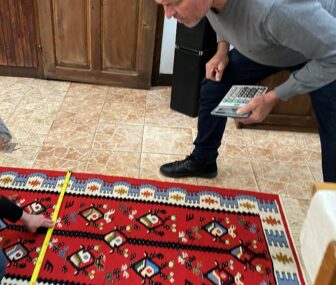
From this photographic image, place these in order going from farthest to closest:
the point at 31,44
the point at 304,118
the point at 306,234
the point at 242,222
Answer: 1. the point at 31,44
2. the point at 304,118
3. the point at 242,222
4. the point at 306,234

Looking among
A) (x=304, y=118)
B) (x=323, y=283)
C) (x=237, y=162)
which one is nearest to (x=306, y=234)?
(x=323, y=283)

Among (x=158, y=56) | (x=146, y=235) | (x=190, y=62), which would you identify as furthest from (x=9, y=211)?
(x=158, y=56)

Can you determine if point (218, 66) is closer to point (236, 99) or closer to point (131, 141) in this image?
point (236, 99)

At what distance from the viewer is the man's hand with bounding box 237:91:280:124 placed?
46.0 inches

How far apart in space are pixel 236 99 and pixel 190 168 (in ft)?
1.45

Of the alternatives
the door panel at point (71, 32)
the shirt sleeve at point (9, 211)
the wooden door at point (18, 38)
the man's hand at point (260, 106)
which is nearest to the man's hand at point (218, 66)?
the man's hand at point (260, 106)

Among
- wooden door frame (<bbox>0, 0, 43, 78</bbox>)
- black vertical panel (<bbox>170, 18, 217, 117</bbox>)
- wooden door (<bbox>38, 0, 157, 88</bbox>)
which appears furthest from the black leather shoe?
wooden door frame (<bbox>0, 0, 43, 78</bbox>)

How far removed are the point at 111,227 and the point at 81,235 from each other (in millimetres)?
107

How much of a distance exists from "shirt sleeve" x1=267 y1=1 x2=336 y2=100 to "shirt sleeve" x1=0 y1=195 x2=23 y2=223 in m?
0.93

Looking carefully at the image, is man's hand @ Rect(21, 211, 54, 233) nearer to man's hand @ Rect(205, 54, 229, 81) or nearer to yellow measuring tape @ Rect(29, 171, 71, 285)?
yellow measuring tape @ Rect(29, 171, 71, 285)

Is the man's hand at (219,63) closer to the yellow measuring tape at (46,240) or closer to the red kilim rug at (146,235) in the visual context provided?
the red kilim rug at (146,235)

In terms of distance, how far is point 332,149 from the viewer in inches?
49.2

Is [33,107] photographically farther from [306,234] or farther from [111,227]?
[306,234]

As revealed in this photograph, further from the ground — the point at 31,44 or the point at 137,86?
the point at 31,44
